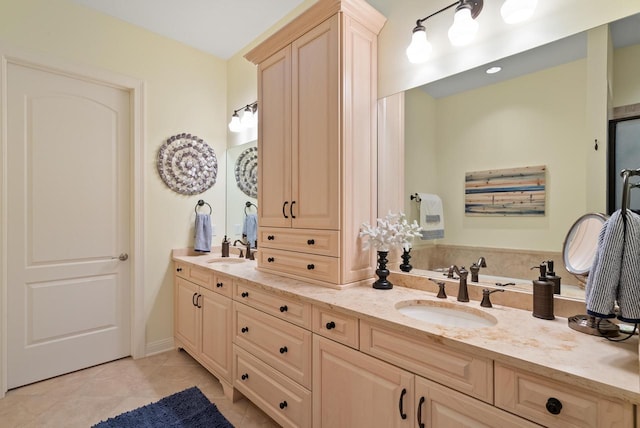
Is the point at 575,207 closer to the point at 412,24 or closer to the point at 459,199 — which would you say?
the point at 459,199

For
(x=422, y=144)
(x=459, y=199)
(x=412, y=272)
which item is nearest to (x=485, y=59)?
(x=422, y=144)

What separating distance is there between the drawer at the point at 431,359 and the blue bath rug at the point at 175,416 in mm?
1186

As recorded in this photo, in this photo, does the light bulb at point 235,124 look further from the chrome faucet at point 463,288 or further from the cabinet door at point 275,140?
the chrome faucet at point 463,288

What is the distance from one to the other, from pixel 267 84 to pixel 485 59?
53.2 inches

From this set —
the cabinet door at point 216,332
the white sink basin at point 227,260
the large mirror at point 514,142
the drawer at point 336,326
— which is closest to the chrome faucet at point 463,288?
the large mirror at point 514,142

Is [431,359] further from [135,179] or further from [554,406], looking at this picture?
[135,179]

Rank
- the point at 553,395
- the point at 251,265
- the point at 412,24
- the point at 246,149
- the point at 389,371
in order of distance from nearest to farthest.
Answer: the point at 553,395 → the point at 389,371 → the point at 412,24 → the point at 251,265 → the point at 246,149

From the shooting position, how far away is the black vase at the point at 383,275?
1674mm

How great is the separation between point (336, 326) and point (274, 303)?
46cm

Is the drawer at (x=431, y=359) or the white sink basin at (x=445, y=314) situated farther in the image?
the white sink basin at (x=445, y=314)

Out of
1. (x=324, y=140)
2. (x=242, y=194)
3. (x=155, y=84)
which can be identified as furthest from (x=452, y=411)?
(x=155, y=84)

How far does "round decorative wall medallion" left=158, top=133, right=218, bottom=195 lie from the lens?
112 inches

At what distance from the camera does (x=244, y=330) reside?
6.40 ft

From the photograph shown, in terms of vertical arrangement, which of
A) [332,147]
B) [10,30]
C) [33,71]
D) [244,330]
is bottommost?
[244,330]
